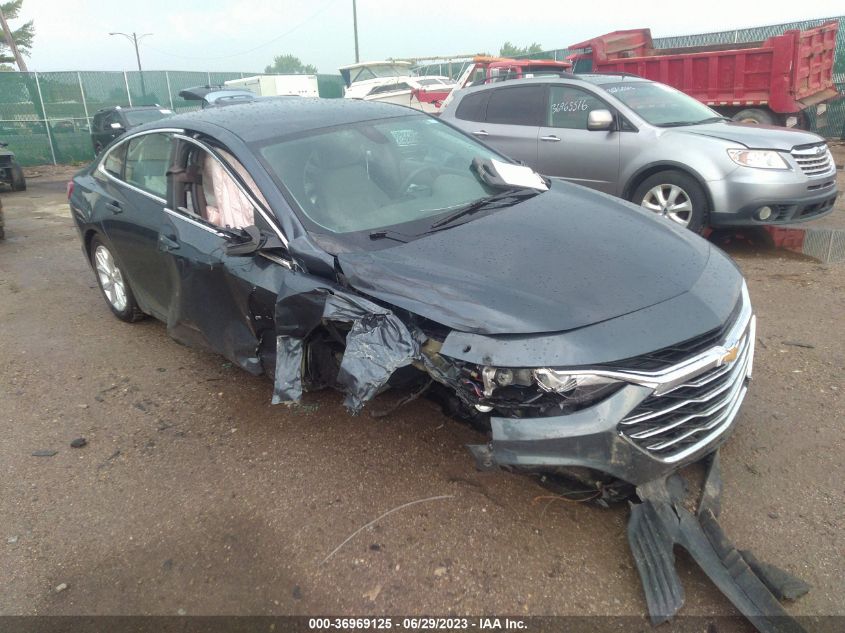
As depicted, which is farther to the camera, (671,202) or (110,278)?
(671,202)

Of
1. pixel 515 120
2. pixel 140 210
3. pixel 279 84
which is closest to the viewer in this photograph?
pixel 140 210

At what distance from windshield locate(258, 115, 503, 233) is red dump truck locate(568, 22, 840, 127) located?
981 centimetres

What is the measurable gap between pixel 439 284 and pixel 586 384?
74 centimetres

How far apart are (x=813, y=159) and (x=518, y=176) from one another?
3912mm

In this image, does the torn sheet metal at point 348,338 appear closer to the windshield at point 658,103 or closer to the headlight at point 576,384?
the headlight at point 576,384

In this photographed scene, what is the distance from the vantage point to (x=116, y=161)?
4828mm

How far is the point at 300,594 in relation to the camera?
96.7 inches

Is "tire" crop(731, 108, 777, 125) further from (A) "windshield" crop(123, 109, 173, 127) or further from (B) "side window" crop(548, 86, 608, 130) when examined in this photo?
(A) "windshield" crop(123, 109, 173, 127)

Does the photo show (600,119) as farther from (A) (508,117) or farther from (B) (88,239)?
(B) (88,239)

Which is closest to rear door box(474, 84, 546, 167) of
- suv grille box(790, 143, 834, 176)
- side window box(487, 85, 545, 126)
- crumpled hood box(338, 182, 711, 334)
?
side window box(487, 85, 545, 126)

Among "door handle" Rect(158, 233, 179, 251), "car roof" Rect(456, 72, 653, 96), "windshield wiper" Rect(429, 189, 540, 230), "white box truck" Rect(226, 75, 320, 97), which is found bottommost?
"door handle" Rect(158, 233, 179, 251)

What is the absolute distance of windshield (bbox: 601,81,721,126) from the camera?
22.0 ft

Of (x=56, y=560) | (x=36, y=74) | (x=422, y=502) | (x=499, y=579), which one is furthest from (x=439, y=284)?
(x=36, y=74)

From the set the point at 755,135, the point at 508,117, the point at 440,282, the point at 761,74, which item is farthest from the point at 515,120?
the point at 761,74
